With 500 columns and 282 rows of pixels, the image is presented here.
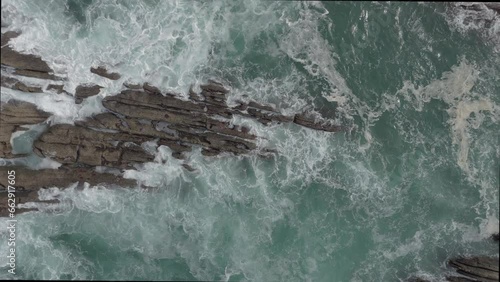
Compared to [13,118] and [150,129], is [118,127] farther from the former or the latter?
[13,118]

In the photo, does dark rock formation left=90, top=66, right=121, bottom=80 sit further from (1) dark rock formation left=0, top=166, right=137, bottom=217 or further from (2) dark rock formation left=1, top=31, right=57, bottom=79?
(1) dark rock formation left=0, top=166, right=137, bottom=217

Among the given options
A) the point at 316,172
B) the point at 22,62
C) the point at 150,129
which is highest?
the point at 22,62

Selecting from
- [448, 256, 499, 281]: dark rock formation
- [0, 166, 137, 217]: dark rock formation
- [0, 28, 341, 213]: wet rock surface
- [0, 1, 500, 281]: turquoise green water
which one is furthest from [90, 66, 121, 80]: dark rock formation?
[448, 256, 499, 281]: dark rock formation

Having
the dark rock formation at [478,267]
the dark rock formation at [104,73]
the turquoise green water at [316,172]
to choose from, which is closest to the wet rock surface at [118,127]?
the dark rock formation at [104,73]

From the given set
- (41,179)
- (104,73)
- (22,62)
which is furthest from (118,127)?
(22,62)

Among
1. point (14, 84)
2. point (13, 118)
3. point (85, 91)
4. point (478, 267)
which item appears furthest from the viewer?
point (478, 267)
